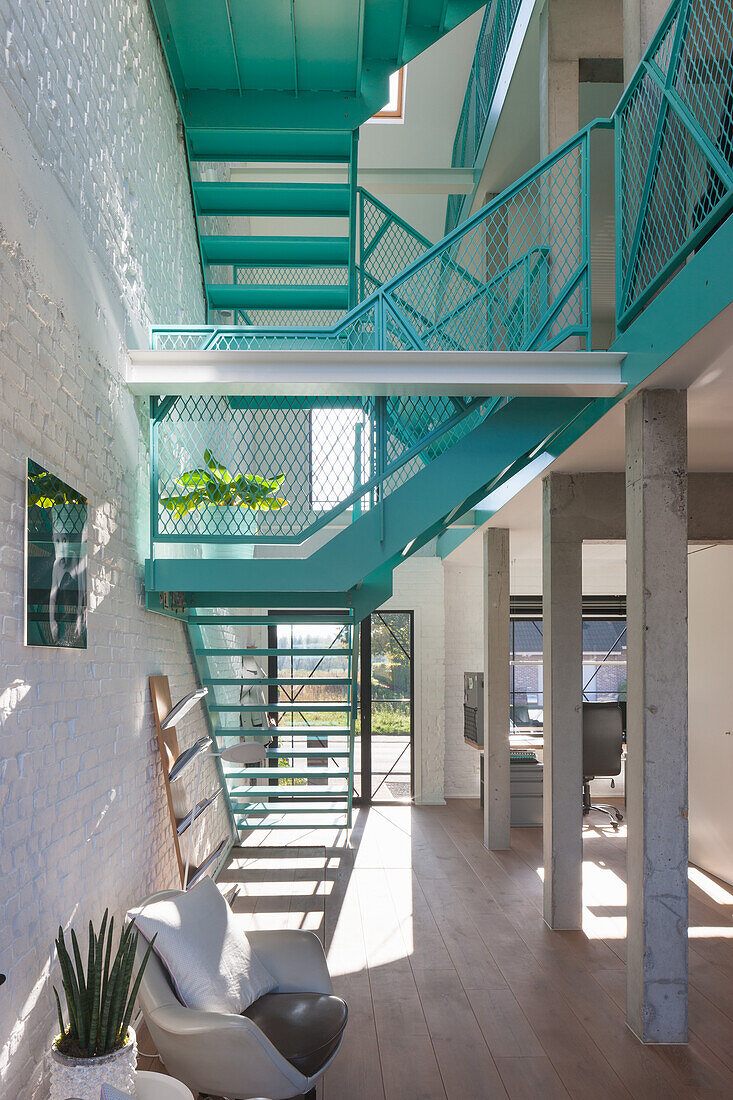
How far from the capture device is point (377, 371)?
4.03 metres

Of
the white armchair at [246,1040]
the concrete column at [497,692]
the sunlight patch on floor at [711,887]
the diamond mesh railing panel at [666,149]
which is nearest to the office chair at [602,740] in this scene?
the concrete column at [497,692]

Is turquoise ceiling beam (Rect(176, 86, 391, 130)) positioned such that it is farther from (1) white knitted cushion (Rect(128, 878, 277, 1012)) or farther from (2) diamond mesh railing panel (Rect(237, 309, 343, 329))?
(1) white knitted cushion (Rect(128, 878, 277, 1012))

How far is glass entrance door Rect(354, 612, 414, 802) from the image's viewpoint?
33.6 ft

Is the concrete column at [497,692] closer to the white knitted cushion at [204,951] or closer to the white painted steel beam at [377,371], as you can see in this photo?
the white painted steel beam at [377,371]

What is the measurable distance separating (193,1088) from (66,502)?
196 centimetres

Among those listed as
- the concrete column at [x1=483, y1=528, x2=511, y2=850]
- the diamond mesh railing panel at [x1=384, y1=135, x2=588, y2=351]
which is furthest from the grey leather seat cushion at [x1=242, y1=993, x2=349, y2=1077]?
the concrete column at [x1=483, y1=528, x2=511, y2=850]

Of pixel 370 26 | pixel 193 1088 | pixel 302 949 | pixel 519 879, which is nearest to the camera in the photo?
pixel 193 1088

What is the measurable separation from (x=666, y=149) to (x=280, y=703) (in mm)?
5177

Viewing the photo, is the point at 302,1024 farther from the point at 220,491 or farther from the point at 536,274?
the point at 536,274

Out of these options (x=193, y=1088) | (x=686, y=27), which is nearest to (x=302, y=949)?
(x=193, y=1088)

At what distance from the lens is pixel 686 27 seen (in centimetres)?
341

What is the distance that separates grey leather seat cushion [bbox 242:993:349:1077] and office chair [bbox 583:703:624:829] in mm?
5983

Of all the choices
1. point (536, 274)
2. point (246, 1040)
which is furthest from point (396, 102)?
point (246, 1040)

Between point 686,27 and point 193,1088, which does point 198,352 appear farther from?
point 193,1088
